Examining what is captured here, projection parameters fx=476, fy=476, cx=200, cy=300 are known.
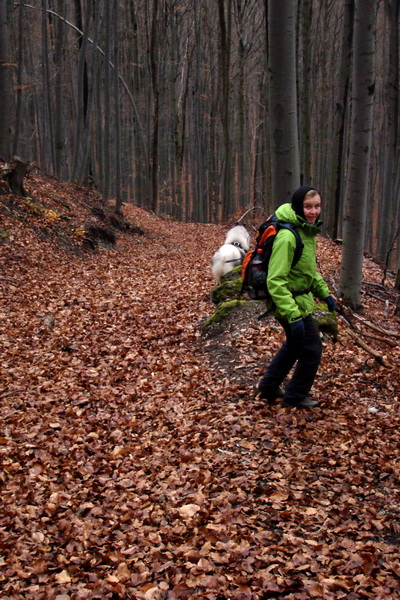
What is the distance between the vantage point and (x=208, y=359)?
639 centimetres

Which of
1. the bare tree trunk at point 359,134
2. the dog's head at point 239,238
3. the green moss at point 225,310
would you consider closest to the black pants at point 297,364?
the green moss at point 225,310

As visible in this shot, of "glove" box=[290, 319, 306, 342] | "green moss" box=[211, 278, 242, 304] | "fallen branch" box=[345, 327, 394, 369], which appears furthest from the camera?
"green moss" box=[211, 278, 242, 304]

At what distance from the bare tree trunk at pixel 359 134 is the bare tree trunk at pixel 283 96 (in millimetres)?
1104

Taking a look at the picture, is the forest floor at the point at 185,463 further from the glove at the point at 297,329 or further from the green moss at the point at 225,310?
the glove at the point at 297,329

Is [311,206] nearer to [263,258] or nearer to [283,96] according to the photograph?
[263,258]

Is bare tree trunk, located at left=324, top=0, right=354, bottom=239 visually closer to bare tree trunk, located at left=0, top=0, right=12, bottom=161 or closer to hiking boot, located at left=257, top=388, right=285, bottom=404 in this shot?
bare tree trunk, located at left=0, top=0, right=12, bottom=161

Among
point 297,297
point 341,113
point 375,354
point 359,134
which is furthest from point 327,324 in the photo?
point 341,113

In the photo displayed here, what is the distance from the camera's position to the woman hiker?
13.9 ft

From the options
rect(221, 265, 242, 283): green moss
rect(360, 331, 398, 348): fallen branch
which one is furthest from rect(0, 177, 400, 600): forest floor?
rect(221, 265, 242, 283): green moss

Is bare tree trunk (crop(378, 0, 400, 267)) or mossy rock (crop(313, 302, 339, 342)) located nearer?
mossy rock (crop(313, 302, 339, 342))

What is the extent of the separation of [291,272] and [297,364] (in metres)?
0.95

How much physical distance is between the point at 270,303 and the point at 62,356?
3449 millimetres

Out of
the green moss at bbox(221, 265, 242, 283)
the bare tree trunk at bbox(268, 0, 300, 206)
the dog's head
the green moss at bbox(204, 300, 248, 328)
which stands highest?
the bare tree trunk at bbox(268, 0, 300, 206)

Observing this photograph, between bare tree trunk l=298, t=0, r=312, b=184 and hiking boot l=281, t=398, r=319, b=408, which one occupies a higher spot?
bare tree trunk l=298, t=0, r=312, b=184
